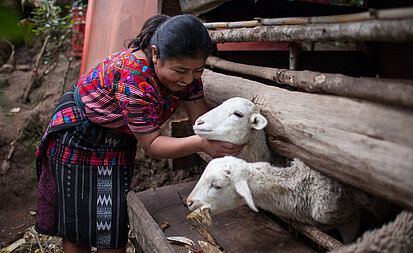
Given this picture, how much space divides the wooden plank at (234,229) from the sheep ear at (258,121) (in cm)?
77

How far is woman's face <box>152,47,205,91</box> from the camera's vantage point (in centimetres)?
193

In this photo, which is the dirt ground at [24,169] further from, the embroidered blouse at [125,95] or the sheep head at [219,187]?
the sheep head at [219,187]

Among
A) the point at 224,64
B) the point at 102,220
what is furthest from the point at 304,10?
the point at 102,220

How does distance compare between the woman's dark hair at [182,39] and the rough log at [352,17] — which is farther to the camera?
the woman's dark hair at [182,39]

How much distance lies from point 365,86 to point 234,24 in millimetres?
1331

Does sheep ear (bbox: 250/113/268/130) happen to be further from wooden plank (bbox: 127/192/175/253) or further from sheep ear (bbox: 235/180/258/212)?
wooden plank (bbox: 127/192/175/253)

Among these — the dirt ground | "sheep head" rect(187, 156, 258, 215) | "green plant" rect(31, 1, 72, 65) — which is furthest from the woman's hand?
"green plant" rect(31, 1, 72, 65)

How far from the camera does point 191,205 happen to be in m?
1.90

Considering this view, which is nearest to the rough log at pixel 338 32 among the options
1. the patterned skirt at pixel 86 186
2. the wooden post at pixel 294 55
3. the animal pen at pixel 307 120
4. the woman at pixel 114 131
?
the animal pen at pixel 307 120

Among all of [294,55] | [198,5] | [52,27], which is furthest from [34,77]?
[294,55]

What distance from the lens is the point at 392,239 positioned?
1.40 meters

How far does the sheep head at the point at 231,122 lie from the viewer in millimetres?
2039

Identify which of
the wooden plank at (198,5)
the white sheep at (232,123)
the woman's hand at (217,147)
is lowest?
the woman's hand at (217,147)

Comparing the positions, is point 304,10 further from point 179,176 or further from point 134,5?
point 179,176
